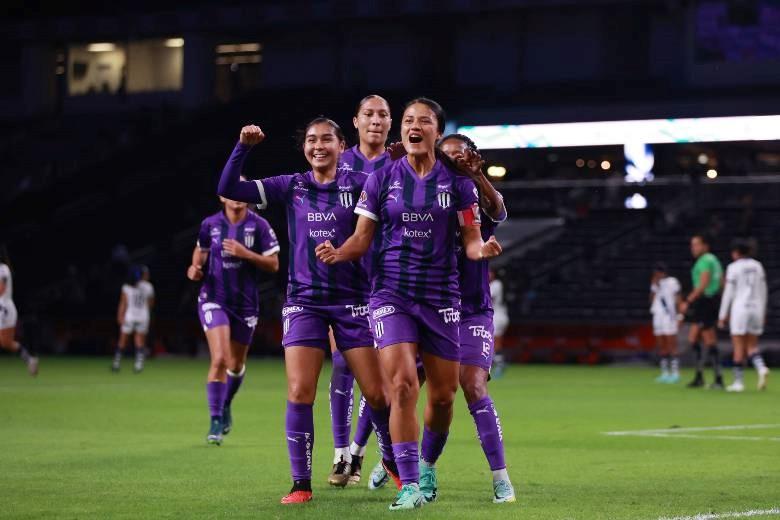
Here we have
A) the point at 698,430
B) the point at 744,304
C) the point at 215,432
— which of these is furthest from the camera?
the point at 744,304

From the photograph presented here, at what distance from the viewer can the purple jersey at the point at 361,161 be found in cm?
1127

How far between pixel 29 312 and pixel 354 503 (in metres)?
34.7

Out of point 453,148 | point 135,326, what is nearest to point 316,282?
point 453,148

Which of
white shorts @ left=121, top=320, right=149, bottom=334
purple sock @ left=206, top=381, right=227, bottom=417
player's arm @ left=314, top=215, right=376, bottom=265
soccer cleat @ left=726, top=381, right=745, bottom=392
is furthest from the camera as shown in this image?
white shorts @ left=121, top=320, right=149, bottom=334

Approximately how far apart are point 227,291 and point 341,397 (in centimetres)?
412

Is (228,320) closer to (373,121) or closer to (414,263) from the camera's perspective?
(373,121)

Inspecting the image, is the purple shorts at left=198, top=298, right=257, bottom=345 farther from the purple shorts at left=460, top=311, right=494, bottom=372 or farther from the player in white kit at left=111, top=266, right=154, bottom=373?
the player in white kit at left=111, top=266, right=154, bottom=373

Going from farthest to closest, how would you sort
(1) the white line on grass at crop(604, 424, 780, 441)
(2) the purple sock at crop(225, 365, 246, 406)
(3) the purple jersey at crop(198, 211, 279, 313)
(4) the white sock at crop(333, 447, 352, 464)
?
(1) the white line on grass at crop(604, 424, 780, 441) < (2) the purple sock at crop(225, 365, 246, 406) < (3) the purple jersey at crop(198, 211, 279, 313) < (4) the white sock at crop(333, 447, 352, 464)

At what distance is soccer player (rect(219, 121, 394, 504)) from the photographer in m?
10.4

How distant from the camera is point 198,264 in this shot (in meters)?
15.3

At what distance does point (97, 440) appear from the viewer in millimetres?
15391

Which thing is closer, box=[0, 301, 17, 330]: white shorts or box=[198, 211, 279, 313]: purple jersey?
box=[198, 211, 279, 313]: purple jersey

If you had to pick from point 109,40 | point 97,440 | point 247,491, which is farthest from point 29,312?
point 247,491

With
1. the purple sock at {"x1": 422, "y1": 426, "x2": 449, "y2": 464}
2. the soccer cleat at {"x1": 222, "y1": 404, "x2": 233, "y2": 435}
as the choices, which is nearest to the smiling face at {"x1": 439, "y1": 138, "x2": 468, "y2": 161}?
the purple sock at {"x1": 422, "y1": 426, "x2": 449, "y2": 464}
